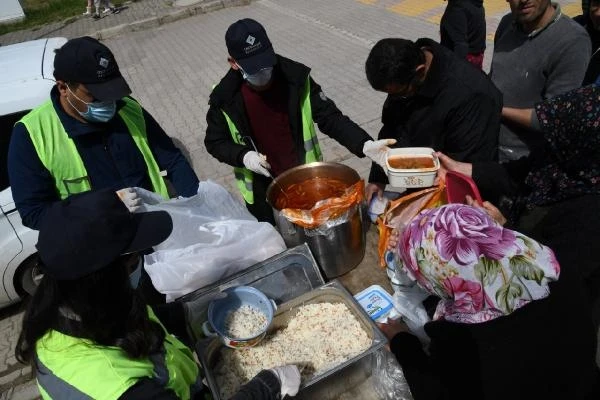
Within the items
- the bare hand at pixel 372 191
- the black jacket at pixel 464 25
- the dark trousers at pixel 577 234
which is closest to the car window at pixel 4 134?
the bare hand at pixel 372 191

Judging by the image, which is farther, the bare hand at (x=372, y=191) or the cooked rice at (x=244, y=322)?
the bare hand at (x=372, y=191)

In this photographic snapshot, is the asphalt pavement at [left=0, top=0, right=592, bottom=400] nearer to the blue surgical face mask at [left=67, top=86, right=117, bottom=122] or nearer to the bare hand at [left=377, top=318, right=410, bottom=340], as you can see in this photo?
the blue surgical face mask at [left=67, top=86, right=117, bottom=122]

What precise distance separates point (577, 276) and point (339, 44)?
7.98 metres

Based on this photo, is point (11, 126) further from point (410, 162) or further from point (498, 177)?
point (498, 177)

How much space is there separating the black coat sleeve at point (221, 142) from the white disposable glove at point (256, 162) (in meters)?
0.07

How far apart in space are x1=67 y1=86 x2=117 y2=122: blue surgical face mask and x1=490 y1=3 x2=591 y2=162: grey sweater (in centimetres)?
259

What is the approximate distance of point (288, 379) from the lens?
185cm

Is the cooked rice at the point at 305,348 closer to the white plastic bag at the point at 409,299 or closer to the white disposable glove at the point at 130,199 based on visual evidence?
the white plastic bag at the point at 409,299

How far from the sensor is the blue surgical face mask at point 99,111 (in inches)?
96.9

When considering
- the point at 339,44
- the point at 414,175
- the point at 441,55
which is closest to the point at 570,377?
the point at 414,175

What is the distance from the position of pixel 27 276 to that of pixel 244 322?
2836 mm

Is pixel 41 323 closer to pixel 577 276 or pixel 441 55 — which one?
pixel 577 276

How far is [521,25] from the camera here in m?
3.11

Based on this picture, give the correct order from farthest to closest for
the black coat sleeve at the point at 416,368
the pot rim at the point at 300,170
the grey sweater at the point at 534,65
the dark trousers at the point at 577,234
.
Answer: the grey sweater at the point at 534,65 → the pot rim at the point at 300,170 → the dark trousers at the point at 577,234 → the black coat sleeve at the point at 416,368
